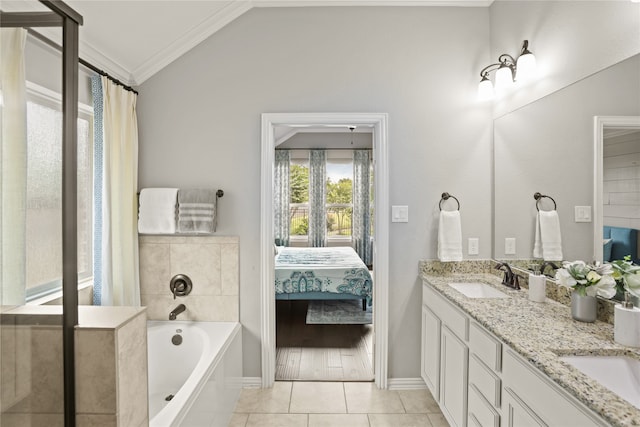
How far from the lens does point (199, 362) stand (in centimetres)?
197

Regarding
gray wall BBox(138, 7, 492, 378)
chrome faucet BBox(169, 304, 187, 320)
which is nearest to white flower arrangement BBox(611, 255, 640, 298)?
gray wall BBox(138, 7, 492, 378)

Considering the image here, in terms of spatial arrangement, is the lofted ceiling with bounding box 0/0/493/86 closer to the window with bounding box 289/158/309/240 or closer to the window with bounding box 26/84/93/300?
the window with bounding box 26/84/93/300

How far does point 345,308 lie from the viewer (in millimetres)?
4262

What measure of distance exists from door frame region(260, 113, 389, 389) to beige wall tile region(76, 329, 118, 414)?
162 cm

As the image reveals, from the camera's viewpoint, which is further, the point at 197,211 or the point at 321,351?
the point at 321,351

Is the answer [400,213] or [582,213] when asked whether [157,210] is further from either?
[582,213]

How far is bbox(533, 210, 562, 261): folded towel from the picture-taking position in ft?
6.42

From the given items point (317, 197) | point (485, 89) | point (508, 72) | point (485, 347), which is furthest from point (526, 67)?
point (317, 197)

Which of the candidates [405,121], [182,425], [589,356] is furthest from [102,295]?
[589,356]

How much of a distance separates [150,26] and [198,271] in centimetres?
173

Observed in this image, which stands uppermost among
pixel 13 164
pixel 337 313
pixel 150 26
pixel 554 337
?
pixel 150 26

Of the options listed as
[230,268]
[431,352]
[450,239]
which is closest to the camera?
[431,352]

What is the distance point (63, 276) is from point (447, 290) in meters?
1.95

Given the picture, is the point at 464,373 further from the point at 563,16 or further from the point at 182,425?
the point at 563,16
